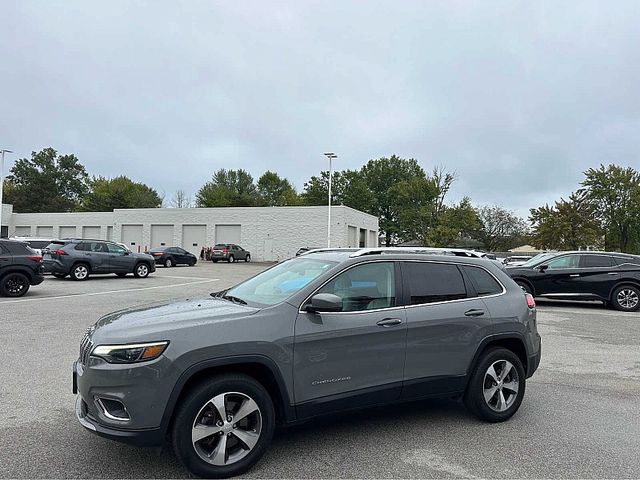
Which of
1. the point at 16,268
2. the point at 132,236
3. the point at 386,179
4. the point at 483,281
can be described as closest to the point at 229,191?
the point at 386,179

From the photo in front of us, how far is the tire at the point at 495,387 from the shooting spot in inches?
178

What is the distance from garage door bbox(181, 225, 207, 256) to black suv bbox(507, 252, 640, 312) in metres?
36.0

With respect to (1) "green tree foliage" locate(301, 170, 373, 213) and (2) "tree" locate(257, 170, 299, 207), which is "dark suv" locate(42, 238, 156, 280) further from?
(2) "tree" locate(257, 170, 299, 207)

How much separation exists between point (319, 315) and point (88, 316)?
8276mm

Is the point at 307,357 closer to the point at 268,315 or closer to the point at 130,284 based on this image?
the point at 268,315

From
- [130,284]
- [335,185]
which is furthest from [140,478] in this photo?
[335,185]

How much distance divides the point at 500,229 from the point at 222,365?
76.3 meters

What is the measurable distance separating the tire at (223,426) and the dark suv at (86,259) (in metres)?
17.9

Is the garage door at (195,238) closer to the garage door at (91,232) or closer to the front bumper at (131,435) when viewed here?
the garage door at (91,232)

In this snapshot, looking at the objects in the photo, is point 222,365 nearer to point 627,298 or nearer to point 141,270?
point 627,298

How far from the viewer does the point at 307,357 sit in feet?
12.1

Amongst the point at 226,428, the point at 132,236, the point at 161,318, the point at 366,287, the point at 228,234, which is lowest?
the point at 226,428

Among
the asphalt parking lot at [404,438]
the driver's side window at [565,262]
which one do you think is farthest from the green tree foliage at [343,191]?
the asphalt parking lot at [404,438]

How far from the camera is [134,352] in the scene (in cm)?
329
